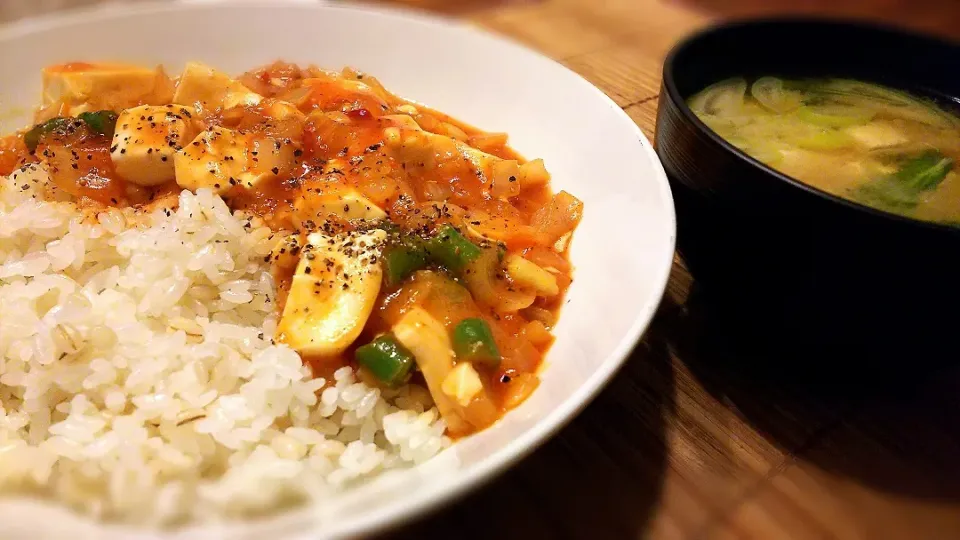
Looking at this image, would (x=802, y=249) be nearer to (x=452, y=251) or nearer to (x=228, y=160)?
(x=452, y=251)

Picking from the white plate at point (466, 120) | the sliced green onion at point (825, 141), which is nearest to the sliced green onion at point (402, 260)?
the white plate at point (466, 120)

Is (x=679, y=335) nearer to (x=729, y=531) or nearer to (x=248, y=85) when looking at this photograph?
(x=729, y=531)

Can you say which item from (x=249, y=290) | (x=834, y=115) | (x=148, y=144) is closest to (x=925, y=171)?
(x=834, y=115)

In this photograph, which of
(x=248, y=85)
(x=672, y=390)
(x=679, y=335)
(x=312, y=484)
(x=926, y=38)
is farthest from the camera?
(x=248, y=85)

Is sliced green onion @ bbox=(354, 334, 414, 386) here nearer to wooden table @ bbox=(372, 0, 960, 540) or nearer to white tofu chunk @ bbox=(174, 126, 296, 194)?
wooden table @ bbox=(372, 0, 960, 540)

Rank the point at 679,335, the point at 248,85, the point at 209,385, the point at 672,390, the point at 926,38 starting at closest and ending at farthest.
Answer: the point at 209,385 → the point at 672,390 → the point at 679,335 → the point at 926,38 → the point at 248,85

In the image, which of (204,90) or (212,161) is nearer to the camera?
(212,161)

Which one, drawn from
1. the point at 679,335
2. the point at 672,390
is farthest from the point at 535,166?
the point at 672,390
